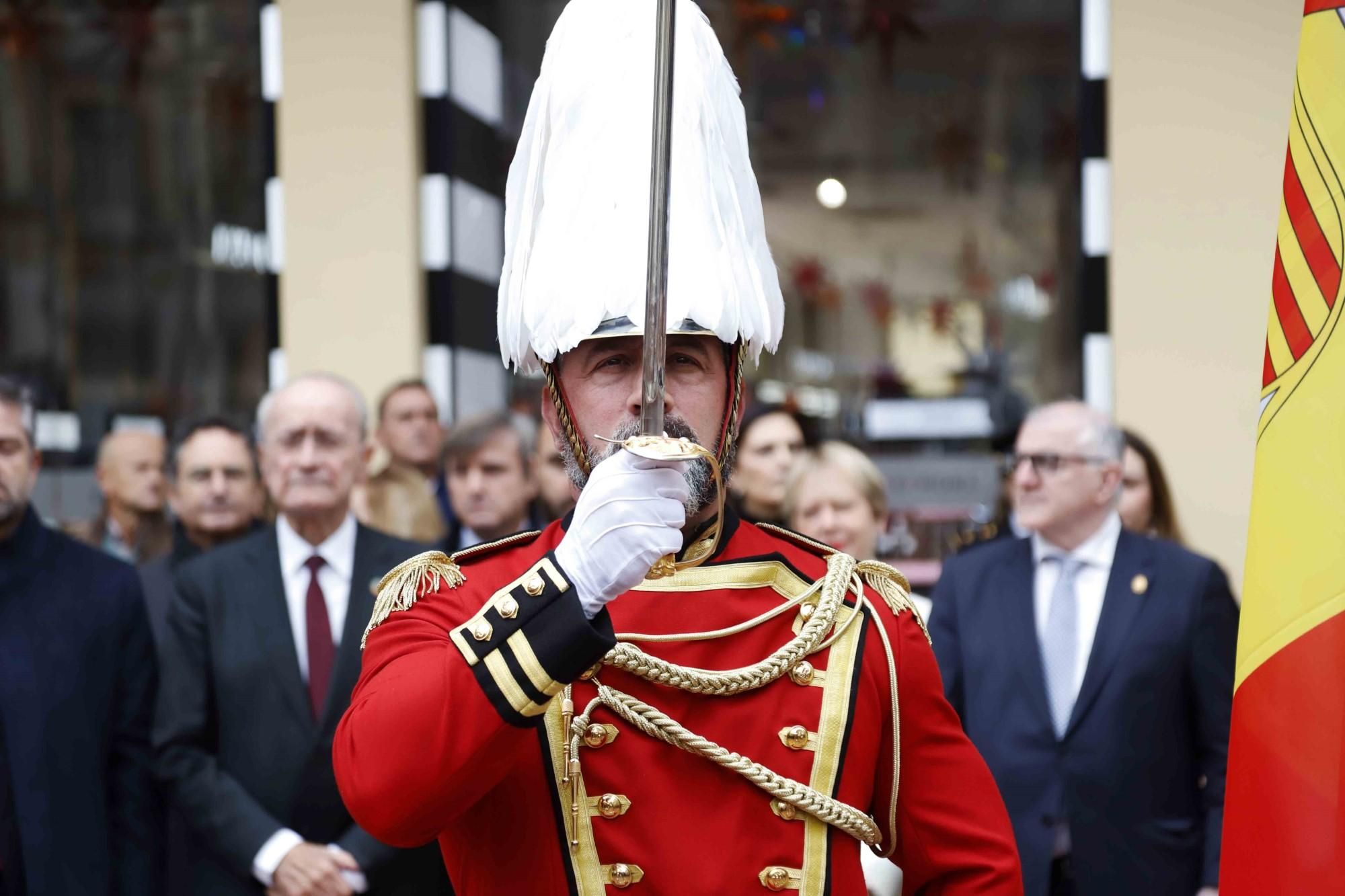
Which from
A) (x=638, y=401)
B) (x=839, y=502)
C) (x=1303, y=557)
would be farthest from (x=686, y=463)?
(x=839, y=502)

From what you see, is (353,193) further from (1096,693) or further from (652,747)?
(652,747)

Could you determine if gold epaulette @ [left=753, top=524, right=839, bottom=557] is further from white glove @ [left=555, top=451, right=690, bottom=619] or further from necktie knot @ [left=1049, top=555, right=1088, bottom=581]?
necktie knot @ [left=1049, top=555, right=1088, bottom=581]

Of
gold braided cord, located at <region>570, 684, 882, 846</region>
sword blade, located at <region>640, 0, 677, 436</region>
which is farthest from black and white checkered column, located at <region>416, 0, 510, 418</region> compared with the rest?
sword blade, located at <region>640, 0, 677, 436</region>

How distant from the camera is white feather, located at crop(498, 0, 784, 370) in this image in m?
2.06

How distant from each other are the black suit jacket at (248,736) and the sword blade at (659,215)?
1.85 meters

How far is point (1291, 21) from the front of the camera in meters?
5.69

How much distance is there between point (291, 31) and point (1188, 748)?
14.3 ft

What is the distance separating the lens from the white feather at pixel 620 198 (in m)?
2.06

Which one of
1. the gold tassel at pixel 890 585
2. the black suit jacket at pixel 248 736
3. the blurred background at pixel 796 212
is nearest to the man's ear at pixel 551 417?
the gold tassel at pixel 890 585

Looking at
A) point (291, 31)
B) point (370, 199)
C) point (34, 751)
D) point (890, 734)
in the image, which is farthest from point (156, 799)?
point (291, 31)

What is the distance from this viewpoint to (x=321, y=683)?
12.3 ft

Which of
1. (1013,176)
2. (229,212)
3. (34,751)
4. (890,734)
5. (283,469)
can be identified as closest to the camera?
(890,734)

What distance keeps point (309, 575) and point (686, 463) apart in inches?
84.9

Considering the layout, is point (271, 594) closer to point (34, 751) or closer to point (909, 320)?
point (34, 751)
